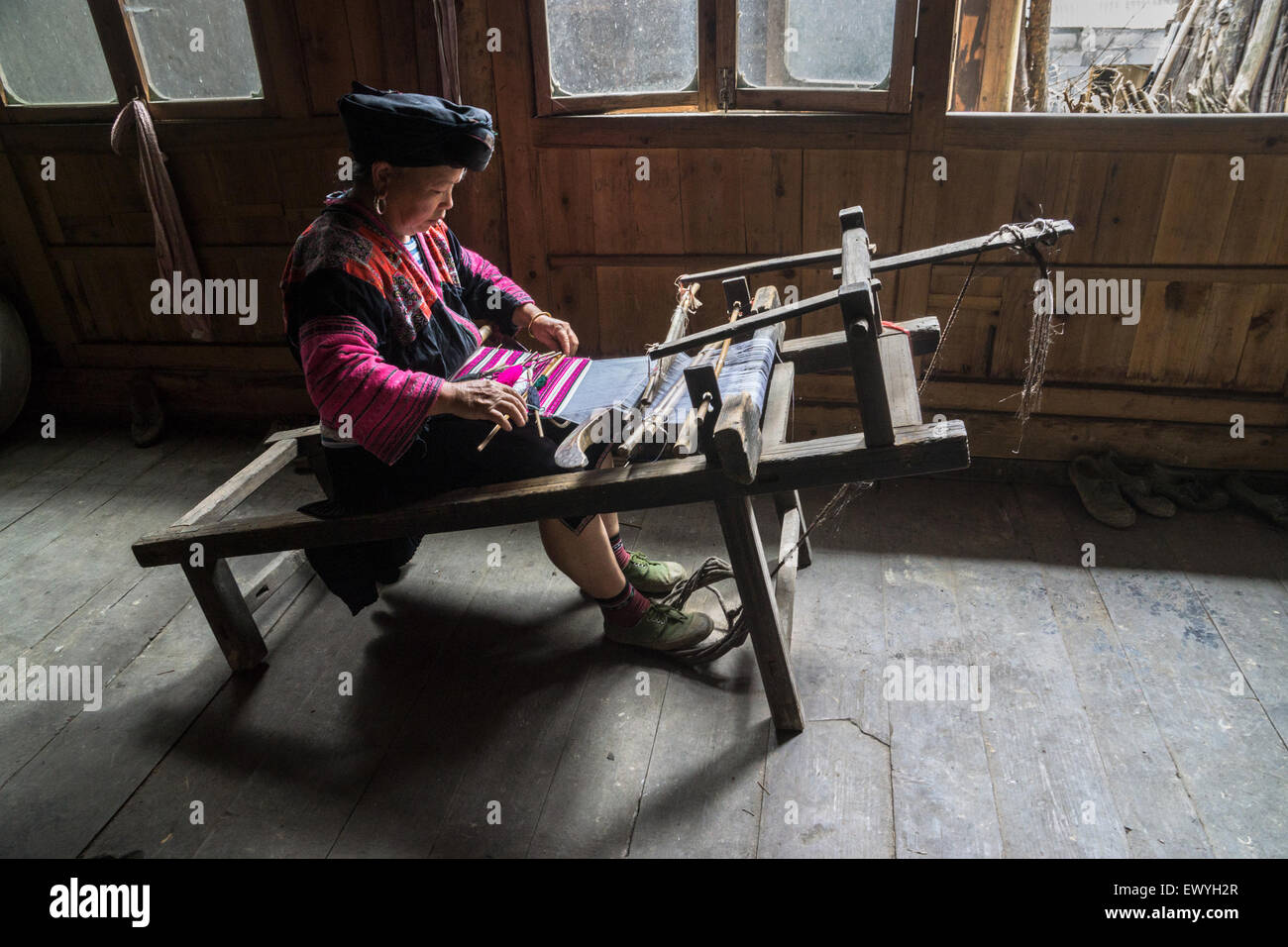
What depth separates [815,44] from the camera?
2664 mm

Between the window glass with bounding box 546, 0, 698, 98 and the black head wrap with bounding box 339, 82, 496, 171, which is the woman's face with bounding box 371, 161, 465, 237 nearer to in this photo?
the black head wrap with bounding box 339, 82, 496, 171

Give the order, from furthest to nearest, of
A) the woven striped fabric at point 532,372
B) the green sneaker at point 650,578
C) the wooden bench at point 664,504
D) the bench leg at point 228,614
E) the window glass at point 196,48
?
the window glass at point 196,48, the green sneaker at point 650,578, the bench leg at point 228,614, the woven striped fabric at point 532,372, the wooden bench at point 664,504

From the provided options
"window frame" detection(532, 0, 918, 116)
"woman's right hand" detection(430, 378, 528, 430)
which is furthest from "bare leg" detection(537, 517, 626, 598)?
"window frame" detection(532, 0, 918, 116)

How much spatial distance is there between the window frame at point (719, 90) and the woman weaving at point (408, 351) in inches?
32.9

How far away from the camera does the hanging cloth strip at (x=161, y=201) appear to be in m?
3.20

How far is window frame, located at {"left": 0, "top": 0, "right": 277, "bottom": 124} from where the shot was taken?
122 inches

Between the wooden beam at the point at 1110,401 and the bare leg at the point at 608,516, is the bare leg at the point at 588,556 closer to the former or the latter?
the bare leg at the point at 608,516

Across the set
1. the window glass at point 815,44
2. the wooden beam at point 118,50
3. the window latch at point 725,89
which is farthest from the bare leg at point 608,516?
the wooden beam at point 118,50

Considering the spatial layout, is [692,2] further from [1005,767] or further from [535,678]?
[1005,767]

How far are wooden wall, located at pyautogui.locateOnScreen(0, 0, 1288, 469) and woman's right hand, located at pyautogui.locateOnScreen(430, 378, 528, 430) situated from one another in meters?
1.44

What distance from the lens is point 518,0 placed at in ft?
8.96

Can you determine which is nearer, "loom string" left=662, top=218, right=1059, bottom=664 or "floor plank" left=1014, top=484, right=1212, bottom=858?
"floor plank" left=1014, top=484, right=1212, bottom=858

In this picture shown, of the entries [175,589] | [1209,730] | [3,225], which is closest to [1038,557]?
[1209,730]
